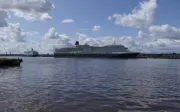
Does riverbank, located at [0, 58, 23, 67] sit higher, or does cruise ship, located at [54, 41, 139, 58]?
cruise ship, located at [54, 41, 139, 58]

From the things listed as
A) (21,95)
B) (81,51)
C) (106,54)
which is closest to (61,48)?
(81,51)

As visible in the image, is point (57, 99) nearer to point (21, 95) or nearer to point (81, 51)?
point (21, 95)

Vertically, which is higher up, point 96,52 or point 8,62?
point 96,52

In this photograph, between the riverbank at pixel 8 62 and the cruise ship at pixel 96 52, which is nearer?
the riverbank at pixel 8 62

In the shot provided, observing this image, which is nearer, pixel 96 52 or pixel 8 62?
pixel 8 62

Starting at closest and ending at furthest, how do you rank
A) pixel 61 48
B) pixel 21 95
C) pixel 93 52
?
pixel 21 95 < pixel 93 52 < pixel 61 48

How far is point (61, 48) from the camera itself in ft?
651

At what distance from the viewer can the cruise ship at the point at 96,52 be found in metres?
162

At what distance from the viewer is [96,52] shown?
178 m

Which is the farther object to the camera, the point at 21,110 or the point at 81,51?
the point at 81,51

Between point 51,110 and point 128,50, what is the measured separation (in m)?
159

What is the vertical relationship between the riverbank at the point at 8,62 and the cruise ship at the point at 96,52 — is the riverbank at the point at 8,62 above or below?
below

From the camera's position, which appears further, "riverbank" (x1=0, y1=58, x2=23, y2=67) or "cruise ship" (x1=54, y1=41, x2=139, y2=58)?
"cruise ship" (x1=54, y1=41, x2=139, y2=58)

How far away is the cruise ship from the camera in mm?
161562
